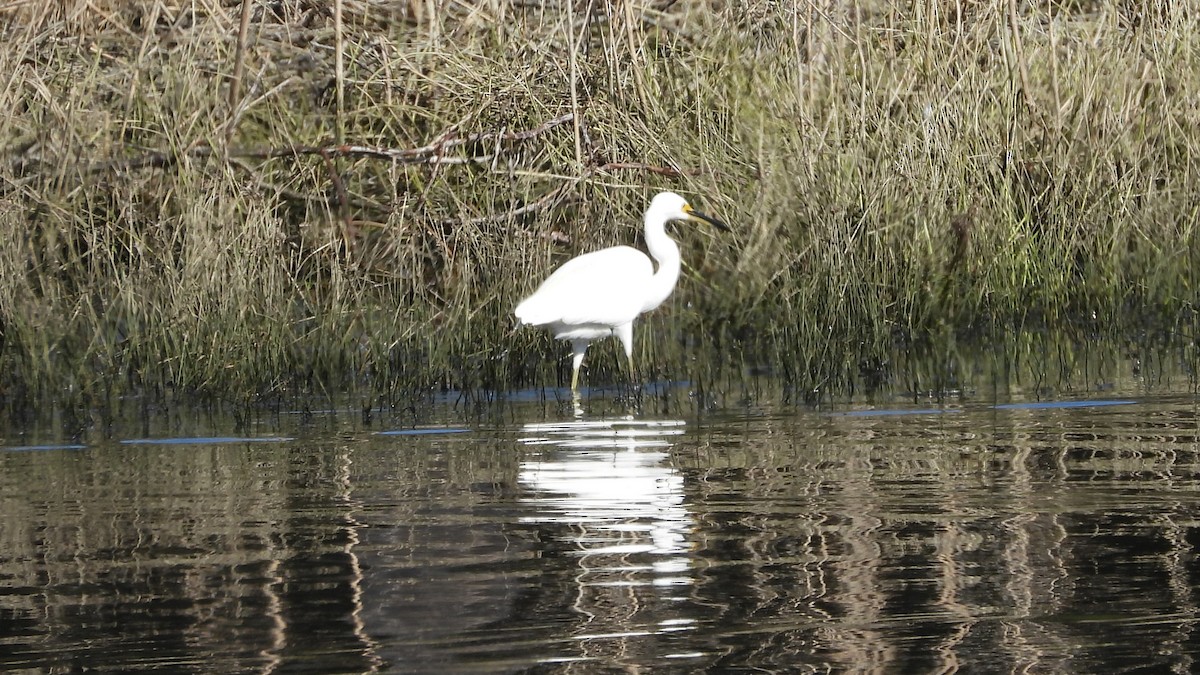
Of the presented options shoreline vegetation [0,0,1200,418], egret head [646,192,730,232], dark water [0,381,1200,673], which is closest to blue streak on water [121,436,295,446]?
dark water [0,381,1200,673]

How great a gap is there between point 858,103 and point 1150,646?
22.7 feet

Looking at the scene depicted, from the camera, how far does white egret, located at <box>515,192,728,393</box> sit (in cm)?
875

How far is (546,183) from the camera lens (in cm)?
1144

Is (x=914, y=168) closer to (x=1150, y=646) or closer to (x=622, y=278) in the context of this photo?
(x=622, y=278)

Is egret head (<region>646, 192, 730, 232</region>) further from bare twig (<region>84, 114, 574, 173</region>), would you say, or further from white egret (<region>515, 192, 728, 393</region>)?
bare twig (<region>84, 114, 574, 173</region>)

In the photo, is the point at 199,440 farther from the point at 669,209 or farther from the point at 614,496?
the point at 669,209

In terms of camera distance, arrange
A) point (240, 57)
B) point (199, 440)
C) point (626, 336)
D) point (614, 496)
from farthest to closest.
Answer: point (240, 57)
point (626, 336)
point (199, 440)
point (614, 496)

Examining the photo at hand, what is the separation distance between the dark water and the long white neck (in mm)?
2222

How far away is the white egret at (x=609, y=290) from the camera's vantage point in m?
8.75

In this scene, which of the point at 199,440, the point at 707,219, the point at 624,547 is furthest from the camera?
the point at 707,219

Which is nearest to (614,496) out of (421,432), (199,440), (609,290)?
(421,432)

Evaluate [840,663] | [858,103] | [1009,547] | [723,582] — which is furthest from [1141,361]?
[840,663]

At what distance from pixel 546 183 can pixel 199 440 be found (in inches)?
170

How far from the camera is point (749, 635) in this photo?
3.92 metres
